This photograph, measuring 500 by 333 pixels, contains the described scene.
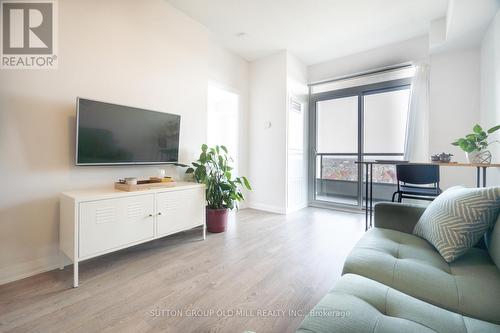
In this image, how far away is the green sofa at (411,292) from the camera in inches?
27.5

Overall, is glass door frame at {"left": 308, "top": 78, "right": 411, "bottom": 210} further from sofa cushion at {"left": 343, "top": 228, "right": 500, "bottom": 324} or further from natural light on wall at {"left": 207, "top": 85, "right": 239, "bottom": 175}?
sofa cushion at {"left": 343, "top": 228, "right": 500, "bottom": 324}

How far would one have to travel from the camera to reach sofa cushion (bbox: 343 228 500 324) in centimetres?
82

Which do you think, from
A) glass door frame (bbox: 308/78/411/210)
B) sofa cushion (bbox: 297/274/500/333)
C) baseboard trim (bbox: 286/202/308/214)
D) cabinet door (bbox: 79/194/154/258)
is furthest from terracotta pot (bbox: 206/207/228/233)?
glass door frame (bbox: 308/78/411/210)

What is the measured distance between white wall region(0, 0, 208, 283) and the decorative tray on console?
0.28 meters

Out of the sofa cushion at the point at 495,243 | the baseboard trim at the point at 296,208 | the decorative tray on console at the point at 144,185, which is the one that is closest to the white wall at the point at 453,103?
the baseboard trim at the point at 296,208

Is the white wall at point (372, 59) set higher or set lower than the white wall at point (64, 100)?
higher

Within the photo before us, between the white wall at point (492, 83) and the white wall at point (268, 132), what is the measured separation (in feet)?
7.85

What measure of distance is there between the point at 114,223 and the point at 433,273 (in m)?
2.08

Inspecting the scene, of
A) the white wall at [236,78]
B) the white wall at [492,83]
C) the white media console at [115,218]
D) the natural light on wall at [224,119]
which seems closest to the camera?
the white media console at [115,218]

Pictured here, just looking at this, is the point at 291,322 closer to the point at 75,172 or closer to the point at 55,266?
the point at 55,266

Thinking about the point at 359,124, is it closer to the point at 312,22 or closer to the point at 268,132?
the point at 268,132

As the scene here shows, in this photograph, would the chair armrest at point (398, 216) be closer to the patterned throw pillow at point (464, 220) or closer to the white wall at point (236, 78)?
the patterned throw pillow at point (464, 220)

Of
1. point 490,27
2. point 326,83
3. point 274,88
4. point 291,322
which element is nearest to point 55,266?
point 291,322

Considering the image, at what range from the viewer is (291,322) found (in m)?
1.27
